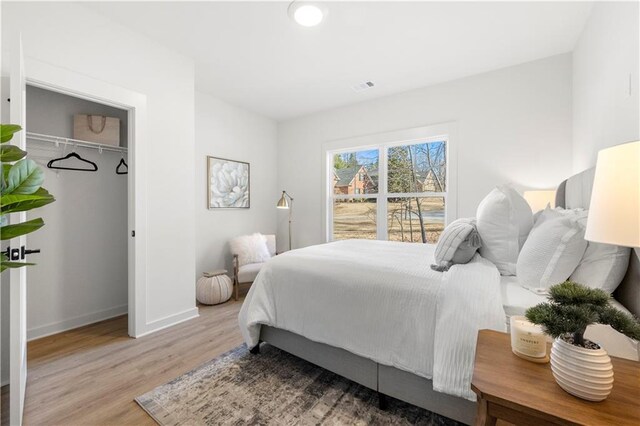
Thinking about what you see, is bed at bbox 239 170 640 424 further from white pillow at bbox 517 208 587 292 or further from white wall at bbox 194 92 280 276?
white wall at bbox 194 92 280 276

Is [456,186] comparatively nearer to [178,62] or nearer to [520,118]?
[520,118]

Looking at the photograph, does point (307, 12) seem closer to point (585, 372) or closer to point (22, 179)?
point (22, 179)

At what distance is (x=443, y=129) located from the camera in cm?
342

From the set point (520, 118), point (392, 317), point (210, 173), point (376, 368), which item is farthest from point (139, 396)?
point (520, 118)

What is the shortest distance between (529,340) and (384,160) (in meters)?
3.30

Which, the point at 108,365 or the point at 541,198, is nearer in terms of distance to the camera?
the point at 108,365

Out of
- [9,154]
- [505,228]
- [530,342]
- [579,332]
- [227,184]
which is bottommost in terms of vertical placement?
[530,342]

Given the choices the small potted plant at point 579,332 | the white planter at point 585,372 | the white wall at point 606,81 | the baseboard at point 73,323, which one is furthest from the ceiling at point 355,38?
the baseboard at point 73,323

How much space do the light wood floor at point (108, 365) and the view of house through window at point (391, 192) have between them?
7.59 ft

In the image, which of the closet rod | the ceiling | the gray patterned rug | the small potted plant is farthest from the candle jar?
the closet rod

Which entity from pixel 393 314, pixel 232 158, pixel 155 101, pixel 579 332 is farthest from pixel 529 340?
pixel 232 158

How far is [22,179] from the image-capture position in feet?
3.48

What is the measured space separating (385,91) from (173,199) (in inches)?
116

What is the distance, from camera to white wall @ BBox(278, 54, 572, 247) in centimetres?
281
